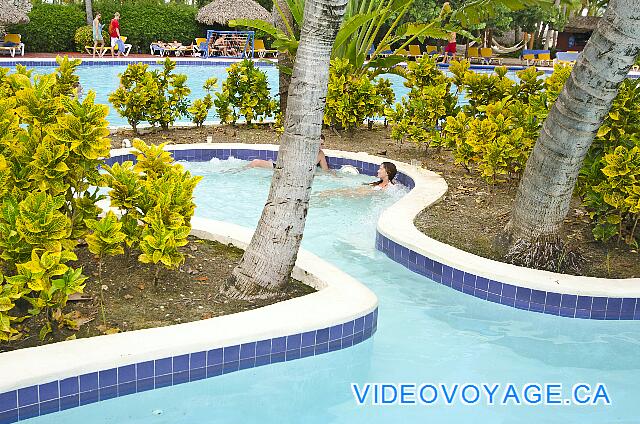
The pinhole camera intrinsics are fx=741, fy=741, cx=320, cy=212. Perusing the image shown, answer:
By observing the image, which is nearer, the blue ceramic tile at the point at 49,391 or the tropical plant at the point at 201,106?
the blue ceramic tile at the point at 49,391

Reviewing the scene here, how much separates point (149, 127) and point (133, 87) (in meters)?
0.72

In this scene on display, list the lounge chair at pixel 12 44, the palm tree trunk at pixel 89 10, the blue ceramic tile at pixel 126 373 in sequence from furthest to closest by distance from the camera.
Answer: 1. the palm tree trunk at pixel 89 10
2. the lounge chair at pixel 12 44
3. the blue ceramic tile at pixel 126 373

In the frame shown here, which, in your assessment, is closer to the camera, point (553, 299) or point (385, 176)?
point (553, 299)

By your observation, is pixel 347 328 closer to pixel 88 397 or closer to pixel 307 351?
pixel 307 351

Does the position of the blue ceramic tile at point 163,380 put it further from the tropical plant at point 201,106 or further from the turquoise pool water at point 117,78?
the turquoise pool water at point 117,78

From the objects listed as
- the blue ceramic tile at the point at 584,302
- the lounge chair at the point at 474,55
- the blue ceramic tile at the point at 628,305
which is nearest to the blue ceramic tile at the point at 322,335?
the blue ceramic tile at the point at 584,302

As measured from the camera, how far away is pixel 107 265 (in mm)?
5543

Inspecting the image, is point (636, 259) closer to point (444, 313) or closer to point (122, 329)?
point (444, 313)

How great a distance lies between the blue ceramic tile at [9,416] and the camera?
3.92m

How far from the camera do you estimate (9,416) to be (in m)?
3.94

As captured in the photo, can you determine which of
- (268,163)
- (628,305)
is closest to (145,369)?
(628,305)

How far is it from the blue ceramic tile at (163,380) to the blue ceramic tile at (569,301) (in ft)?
A: 10.4

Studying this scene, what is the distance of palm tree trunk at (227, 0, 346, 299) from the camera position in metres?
4.60

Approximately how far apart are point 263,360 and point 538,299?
2437 millimetres
